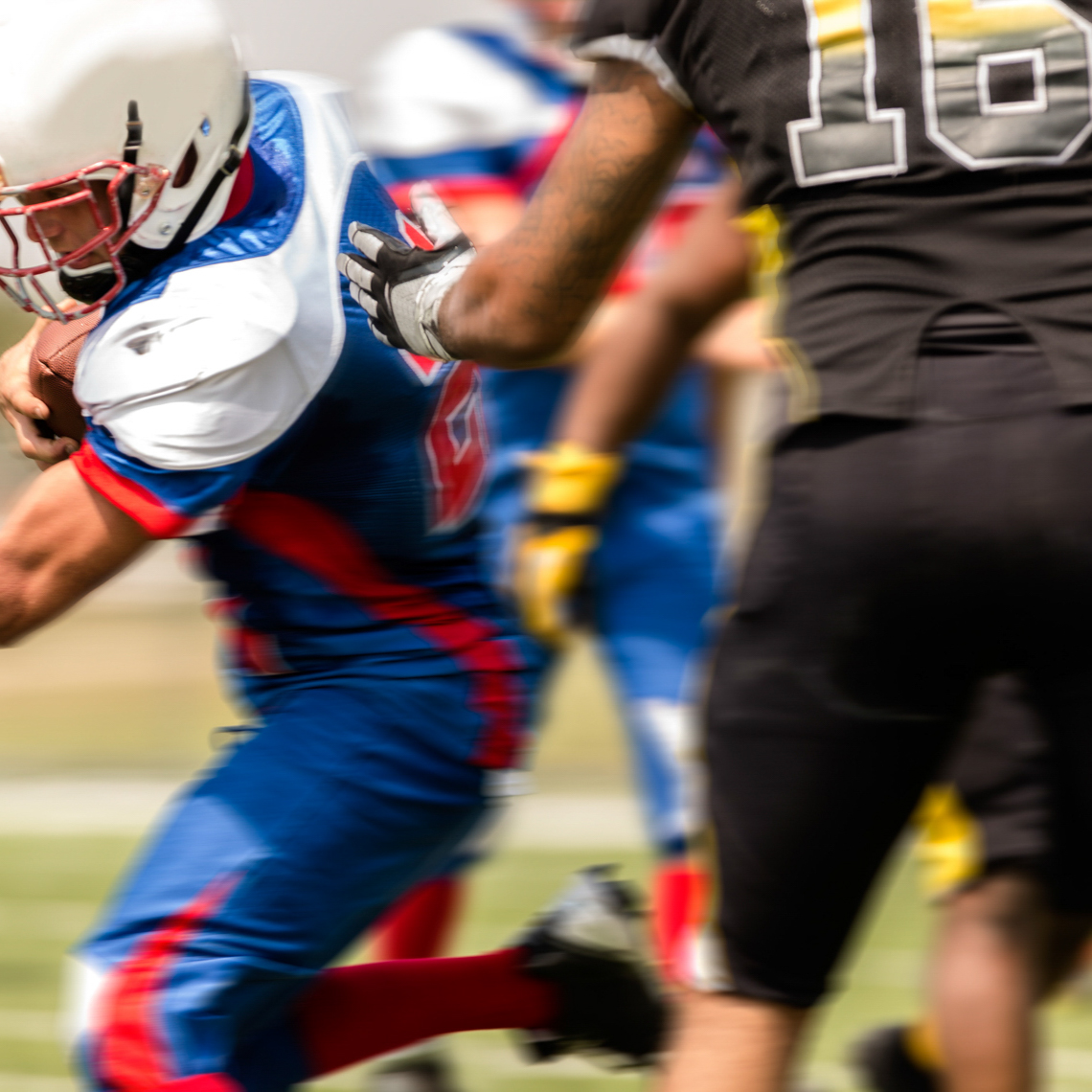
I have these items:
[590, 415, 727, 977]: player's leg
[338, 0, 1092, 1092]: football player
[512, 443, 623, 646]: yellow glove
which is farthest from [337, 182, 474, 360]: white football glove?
[590, 415, 727, 977]: player's leg

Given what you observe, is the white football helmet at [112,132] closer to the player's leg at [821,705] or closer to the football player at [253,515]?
the football player at [253,515]

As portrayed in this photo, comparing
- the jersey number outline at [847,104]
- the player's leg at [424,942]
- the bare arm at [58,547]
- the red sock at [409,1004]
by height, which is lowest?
the player's leg at [424,942]

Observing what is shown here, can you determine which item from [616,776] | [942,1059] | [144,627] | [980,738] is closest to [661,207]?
[980,738]

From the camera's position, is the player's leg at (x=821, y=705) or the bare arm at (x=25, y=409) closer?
the player's leg at (x=821, y=705)

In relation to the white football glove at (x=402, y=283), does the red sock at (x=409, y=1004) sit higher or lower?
lower

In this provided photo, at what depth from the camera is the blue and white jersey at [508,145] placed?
358 centimetres

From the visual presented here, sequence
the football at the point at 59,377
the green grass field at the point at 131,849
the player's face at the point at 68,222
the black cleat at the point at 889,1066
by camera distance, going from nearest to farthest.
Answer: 1. the player's face at the point at 68,222
2. the football at the point at 59,377
3. the black cleat at the point at 889,1066
4. the green grass field at the point at 131,849

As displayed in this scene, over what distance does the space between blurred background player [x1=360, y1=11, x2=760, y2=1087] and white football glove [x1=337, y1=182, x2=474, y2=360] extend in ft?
3.22

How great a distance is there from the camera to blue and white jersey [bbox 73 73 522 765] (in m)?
2.05

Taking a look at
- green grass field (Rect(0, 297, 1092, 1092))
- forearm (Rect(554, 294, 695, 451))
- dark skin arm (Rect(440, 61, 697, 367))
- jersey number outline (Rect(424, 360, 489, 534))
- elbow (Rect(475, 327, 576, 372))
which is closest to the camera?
dark skin arm (Rect(440, 61, 697, 367))

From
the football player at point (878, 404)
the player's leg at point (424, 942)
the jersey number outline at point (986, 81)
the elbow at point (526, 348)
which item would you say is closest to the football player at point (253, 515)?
the elbow at point (526, 348)

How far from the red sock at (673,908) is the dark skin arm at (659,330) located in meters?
0.78

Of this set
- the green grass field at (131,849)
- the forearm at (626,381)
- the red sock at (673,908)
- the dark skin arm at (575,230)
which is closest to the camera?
the dark skin arm at (575,230)

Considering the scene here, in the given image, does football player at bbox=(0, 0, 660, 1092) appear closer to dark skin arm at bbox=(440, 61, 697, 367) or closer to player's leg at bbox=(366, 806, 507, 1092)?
dark skin arm at bbox=(440, 61, 697, 367)
